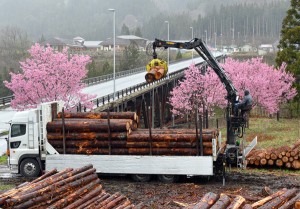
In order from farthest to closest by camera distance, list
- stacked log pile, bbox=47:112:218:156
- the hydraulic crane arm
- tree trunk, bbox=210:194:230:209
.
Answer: the hydraulic crane arm < stacked log pile, bbox=47:112:218:156 < tree trunk, bbox=210:194:230:209

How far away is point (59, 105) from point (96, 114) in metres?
1.71

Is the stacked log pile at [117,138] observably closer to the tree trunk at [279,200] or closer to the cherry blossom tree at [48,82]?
the tree trunk at [279,200]

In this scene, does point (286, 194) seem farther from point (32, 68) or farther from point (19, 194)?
point (32, 68)

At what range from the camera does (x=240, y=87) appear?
49.7 meters

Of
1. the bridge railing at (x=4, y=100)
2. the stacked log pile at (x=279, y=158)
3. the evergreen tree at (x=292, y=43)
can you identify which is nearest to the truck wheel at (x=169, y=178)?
the stacked log pile at (x=279, y=158)

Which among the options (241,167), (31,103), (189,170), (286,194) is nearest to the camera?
(286,194)

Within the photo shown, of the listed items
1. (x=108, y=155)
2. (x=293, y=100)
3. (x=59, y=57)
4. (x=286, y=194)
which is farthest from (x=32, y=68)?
(x=286, y=194)

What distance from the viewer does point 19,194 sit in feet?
42.1

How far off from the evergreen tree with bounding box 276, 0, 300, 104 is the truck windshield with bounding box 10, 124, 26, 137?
3786cm

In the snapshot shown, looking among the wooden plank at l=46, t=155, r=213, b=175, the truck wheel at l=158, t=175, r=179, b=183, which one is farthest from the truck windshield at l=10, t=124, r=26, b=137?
the truck wheel at l=158, t=175, r=179, b=183

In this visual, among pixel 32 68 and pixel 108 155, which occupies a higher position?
pixel 32 68

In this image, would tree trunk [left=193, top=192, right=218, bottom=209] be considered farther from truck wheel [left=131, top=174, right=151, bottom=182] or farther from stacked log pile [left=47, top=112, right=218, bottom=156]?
truck wheel [left=131, top=174, right=151, bottom=182]

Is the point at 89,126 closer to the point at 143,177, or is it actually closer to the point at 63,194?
the point at 143,177

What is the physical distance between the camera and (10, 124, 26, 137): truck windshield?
22312 millimetres
